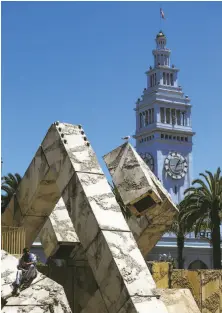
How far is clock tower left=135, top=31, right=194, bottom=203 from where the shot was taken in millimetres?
115688

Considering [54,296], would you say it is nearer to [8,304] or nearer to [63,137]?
[8,304]

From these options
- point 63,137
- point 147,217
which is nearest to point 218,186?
point 147,217

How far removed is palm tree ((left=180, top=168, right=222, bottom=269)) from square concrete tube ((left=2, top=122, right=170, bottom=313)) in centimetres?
2742

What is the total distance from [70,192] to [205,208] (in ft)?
104

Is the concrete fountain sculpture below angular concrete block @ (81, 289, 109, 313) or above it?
above

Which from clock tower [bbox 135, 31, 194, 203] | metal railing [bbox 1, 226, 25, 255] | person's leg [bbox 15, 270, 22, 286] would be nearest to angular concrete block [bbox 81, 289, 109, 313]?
metal railing [bbox 1, 226, 25, 255]

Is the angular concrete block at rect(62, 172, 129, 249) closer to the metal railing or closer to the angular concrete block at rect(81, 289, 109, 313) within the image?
the angular concrete block at rect(81, 289, 109, 313)

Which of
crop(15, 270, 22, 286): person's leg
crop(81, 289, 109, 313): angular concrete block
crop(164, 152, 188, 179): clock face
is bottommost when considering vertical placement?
crop(81, 289, 109, 313): angular concrete block

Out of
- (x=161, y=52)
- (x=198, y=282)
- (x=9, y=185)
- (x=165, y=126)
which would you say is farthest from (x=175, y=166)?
(x=198, y=282)

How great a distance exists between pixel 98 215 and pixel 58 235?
5.11 metres

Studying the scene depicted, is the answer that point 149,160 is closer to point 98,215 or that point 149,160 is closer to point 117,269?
point 98,215

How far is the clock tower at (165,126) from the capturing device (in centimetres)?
11569

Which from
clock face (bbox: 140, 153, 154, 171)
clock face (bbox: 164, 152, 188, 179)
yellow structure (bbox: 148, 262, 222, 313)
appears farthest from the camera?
clock face (bbox: 164, 152, 188, 179)

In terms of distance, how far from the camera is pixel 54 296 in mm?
14328
